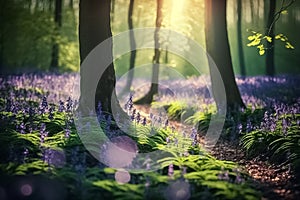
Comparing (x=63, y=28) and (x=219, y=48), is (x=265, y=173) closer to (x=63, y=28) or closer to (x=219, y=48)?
(x=219, y=48)

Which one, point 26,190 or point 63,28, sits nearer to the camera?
point 26,190

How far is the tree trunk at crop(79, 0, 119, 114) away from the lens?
8.59m

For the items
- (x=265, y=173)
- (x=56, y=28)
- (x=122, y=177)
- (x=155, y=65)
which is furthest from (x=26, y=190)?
(x=56, y=28)

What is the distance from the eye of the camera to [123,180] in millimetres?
5285

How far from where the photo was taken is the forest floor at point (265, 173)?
5880 mm

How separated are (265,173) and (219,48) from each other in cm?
630

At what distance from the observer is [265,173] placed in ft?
23.0

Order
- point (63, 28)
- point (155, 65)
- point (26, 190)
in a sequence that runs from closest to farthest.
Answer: point (26, 190)
point (155, 65)
point (63, 28)

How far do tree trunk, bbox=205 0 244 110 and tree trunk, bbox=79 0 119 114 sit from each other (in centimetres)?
477

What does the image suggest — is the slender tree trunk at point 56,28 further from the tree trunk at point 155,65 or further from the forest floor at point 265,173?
the forest floor at point 265,173

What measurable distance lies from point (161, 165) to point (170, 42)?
15.2 metres

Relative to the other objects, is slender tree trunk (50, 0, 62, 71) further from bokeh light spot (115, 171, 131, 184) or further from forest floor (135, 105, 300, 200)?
bokeh light spot (115, 171, 131, 184)

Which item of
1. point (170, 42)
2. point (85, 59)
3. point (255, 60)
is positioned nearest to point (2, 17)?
point (170, 42)

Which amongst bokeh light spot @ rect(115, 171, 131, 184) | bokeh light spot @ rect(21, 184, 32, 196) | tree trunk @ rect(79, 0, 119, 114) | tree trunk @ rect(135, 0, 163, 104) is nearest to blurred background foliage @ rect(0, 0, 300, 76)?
tree trunk @ rect(135, 0, 163, 104)
